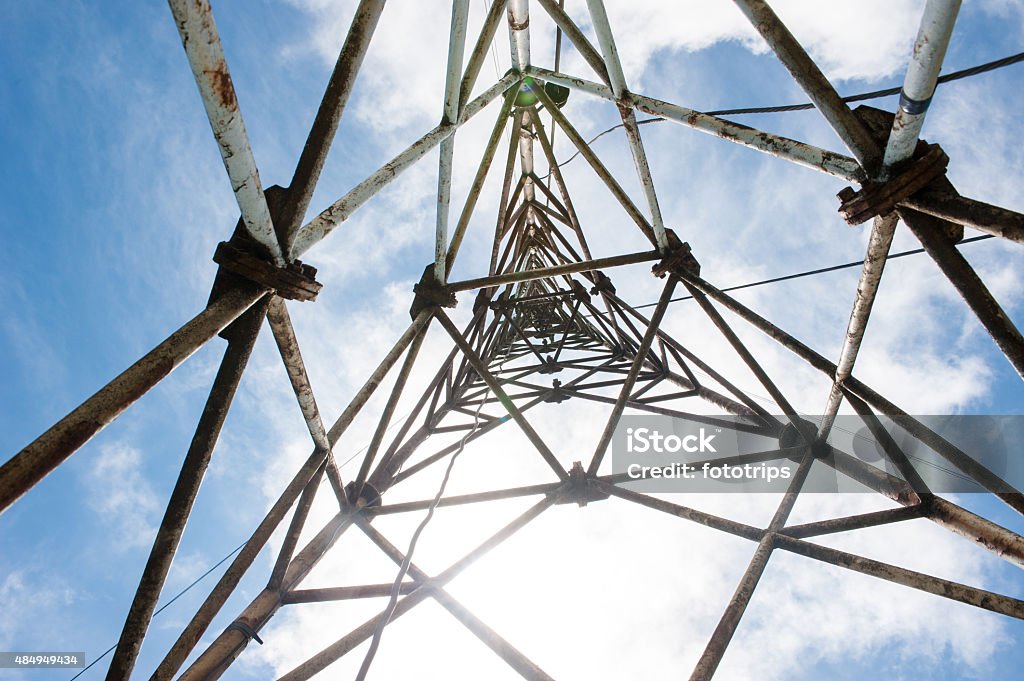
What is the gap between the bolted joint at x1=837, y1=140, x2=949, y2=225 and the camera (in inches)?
90.0

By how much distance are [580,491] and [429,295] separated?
234 centimetres

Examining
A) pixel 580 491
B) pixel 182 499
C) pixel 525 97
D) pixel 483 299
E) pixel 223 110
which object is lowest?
pixel 182 499

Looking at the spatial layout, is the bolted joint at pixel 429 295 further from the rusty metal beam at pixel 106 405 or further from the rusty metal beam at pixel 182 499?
the rusty metal beam at pixel 106 405

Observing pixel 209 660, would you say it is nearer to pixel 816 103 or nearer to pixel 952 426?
pixel 816 103

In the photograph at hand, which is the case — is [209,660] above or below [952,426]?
below

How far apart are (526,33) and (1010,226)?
5.26 m

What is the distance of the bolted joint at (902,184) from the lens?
7.50 ft

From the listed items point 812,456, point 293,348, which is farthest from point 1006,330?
point 293,348

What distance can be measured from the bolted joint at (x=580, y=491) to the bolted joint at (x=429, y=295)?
79.1 inches

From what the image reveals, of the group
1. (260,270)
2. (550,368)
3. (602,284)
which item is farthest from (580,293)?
(260,270)

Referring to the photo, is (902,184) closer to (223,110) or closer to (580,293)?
(223,110)

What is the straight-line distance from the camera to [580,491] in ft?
13.7

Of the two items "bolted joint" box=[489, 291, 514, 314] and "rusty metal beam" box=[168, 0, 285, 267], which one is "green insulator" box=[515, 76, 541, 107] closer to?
"bolted joint" box=[489, 291, 514, 314]

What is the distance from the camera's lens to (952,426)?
3.25 metres
